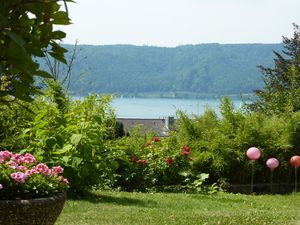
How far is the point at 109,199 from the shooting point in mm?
8242

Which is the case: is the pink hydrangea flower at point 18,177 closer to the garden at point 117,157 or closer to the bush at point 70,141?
the garden at point 117,157

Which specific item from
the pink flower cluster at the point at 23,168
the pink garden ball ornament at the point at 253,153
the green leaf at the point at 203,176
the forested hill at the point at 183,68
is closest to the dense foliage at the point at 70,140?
the pink flower cluster at the point at 23,168

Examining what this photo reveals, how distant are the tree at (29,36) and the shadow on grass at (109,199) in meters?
6.43

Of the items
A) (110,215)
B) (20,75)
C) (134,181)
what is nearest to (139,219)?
(110,215)

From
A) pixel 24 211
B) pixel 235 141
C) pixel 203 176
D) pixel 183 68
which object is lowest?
pixel 203 176

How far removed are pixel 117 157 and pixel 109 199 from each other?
1338 millimetres

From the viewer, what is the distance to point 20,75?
1.46 m

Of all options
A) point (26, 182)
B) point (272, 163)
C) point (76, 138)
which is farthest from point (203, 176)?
point (26, 182)

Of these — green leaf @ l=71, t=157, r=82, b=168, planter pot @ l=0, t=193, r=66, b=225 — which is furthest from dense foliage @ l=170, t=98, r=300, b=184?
planter pot @ l=0, t=193, r=66, b=225

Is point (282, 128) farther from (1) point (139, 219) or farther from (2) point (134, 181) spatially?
(1) point (139, 219)

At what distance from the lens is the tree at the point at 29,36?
132 centimetres

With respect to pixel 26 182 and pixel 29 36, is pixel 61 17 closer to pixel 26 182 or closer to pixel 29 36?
pixel 29 36

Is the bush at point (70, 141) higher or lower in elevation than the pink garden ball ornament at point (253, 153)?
higher

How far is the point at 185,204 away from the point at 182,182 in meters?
2.39
